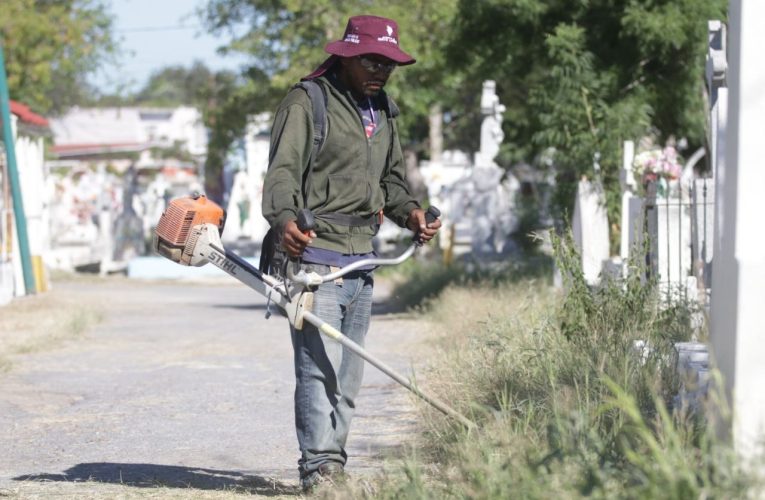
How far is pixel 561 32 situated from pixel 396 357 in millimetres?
4273

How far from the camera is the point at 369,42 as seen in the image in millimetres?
5793

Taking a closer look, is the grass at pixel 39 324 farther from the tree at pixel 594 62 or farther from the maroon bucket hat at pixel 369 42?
the maroon bucket hat at pixel 369 42

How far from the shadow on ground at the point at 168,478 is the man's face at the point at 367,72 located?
170 centimetres

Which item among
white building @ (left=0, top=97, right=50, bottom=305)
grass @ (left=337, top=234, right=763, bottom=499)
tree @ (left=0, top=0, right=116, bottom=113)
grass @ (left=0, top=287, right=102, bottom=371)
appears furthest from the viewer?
tree @ (left=0, top=0, right=116, bottom=113)

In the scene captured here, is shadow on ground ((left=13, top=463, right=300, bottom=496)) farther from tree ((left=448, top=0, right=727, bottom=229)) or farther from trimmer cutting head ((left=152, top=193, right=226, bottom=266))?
tree ((left=448, top=0, right=727, bottom=229))

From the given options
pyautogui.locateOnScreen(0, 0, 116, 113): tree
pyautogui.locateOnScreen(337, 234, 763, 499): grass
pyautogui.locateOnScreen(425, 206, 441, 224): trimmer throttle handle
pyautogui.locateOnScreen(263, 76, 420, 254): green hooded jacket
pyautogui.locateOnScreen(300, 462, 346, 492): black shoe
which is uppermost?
pyautogui.locateOnScreen(0, 0, 116, 113): tree

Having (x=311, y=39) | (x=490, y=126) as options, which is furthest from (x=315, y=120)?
(x=311, y=39)

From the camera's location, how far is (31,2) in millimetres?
27328

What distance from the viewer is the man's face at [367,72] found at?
19.2 ft

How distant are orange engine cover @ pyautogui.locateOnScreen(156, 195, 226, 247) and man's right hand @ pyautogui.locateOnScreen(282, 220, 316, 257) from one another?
0.48 metres

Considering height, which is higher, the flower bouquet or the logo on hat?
the logo on hat

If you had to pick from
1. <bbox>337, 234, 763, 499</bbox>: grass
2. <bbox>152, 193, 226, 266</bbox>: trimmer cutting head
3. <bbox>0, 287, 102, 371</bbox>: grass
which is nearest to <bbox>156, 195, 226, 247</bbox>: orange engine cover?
<bbox>152, 193, 226, 266</bbox>: trimmer cutting head

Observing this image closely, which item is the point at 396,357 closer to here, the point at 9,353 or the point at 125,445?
the point at 9,353

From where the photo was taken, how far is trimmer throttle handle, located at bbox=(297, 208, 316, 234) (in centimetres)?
542
